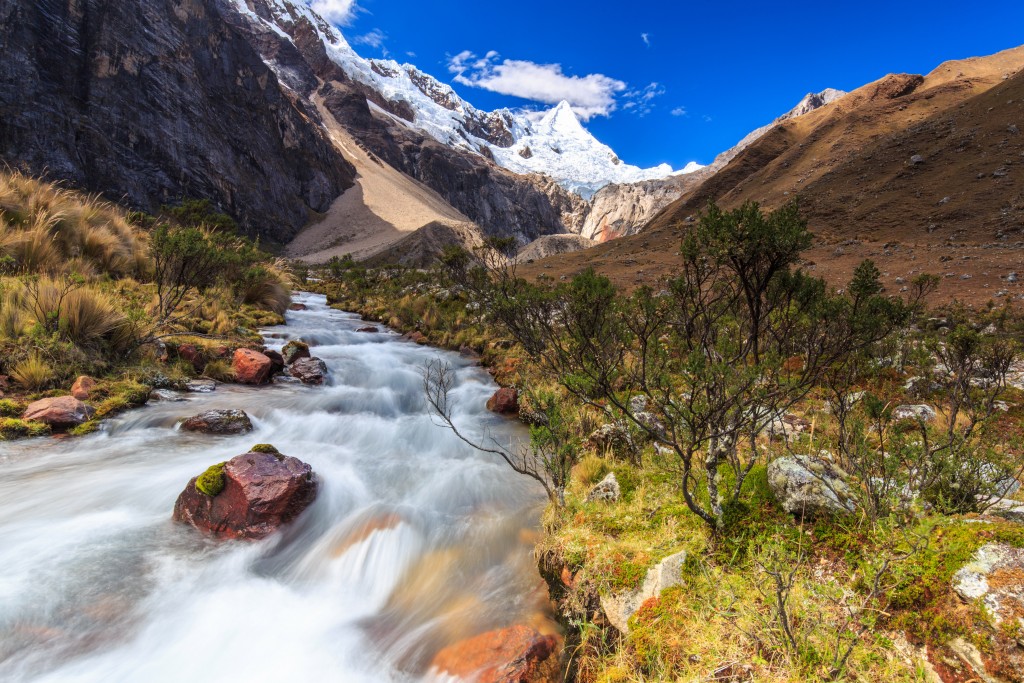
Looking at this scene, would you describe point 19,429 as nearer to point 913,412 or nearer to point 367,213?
point 913,412

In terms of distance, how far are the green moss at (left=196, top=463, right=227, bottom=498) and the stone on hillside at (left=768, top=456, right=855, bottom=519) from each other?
16.4 ft

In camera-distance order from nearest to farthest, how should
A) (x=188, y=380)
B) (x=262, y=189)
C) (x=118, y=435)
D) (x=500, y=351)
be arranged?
(x=118, y=435), (x=188, y=380), (x=500, y=351), (x=262, y=189)

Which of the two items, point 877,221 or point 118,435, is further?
point 877,221

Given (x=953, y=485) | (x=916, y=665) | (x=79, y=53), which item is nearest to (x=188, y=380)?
(x=916, y=665)

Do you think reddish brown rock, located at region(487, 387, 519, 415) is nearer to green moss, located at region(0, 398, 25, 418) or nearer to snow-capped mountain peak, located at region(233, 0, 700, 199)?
green moss, located at region(0, 398, 25, 418)

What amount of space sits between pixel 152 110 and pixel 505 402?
186 ft

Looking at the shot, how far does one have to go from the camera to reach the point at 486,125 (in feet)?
613

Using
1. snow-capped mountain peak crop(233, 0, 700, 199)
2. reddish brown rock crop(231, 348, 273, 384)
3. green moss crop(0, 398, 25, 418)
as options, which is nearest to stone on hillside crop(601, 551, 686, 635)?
green moss crop(0, 398, 25, 418)

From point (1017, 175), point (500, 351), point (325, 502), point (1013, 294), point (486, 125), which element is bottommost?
point (325, 502)

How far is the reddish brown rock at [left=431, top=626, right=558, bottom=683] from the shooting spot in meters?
2.75

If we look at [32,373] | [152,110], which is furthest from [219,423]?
[152,110]

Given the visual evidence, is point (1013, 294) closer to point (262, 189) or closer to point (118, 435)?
point (118, 435)

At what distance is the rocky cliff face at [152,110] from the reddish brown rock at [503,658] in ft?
107

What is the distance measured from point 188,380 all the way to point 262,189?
60465 mm
